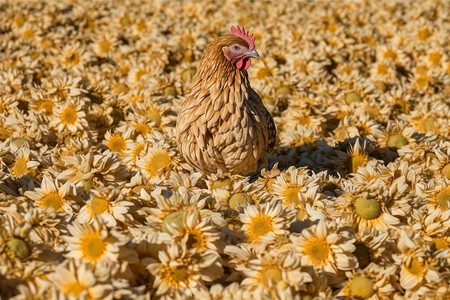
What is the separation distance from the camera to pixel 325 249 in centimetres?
304

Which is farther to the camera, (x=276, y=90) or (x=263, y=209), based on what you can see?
(x=276, y=90)

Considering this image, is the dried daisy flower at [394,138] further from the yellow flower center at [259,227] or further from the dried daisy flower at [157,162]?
the yellow flower center at [259,227]

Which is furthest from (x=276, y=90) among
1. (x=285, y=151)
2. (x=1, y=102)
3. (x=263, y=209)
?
(x=263, y=209)

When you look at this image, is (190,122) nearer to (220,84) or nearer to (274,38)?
(220,84)

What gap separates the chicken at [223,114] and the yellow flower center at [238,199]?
0.58 meters

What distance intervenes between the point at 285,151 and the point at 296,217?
→ 195cm

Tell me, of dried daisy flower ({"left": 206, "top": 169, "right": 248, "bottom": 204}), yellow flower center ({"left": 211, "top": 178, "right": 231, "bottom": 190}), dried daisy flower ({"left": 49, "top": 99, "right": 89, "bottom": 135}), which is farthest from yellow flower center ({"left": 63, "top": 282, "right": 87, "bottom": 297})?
dried daisy flower ({"left": 49, "top": 99, "right": 89, "bottom": 135})

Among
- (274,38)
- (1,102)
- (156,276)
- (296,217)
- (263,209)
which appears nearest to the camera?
(156,276)

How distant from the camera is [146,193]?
11.7 ft

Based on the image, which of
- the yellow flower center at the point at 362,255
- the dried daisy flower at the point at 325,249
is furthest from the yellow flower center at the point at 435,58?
the dried daisy flower at the point at 325,249

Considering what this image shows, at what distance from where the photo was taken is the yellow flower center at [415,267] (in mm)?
3008

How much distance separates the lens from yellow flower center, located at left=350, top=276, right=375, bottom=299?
116 inches

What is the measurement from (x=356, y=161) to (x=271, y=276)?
2.33 meters

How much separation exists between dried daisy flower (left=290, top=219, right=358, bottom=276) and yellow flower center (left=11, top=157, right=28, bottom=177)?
222 centimetres
